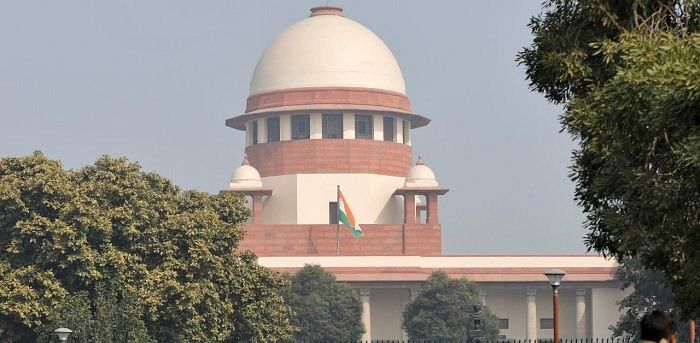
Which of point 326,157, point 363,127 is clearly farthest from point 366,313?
point 363,127

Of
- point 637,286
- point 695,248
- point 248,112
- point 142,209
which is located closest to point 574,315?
point 248,112

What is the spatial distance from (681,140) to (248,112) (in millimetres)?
A: 102211

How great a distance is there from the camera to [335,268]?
108125 millimetres

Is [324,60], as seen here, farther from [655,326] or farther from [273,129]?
[655,326]

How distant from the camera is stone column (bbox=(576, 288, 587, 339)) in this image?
10750 centimetres

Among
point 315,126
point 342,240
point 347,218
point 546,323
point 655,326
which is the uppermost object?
point 315,126

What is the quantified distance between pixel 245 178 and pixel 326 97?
24.7 ft

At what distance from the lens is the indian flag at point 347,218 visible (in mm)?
109750

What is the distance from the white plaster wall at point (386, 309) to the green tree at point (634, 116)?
284 ft

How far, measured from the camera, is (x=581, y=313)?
353 ft

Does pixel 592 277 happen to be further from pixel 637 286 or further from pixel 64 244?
pixel 64 244

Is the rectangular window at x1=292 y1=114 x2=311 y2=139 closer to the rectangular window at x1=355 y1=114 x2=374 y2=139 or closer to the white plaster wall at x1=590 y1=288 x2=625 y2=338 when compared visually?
the rectangular window at x1=355 y1=114 x2=374 y2=139

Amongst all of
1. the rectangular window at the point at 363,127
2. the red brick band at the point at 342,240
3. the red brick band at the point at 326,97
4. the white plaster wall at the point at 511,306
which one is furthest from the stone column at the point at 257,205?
the white plaster wall at the point at 511,306

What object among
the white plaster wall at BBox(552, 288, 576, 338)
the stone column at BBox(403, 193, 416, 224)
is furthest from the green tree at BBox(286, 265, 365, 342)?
the white plaster wall at BBox(552, 288, 576, 338)
